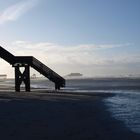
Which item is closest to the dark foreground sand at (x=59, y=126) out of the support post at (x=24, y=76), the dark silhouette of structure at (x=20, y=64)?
the dark silhouette of structure at (x=20, y=64)

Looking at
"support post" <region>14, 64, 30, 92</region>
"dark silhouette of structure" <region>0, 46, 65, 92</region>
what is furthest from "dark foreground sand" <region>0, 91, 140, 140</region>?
"support post" <region>14, 64, 30, 92</region>

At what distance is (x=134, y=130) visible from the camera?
1239 centimetres

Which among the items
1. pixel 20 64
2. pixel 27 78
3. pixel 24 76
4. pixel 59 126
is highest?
pixel 20 64

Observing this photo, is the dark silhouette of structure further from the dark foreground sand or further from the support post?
the dark foreground sand

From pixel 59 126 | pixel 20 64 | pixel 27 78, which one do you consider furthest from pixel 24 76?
pixel 59 126

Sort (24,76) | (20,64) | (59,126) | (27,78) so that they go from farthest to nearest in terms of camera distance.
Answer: (24,76) < (27,78) < (20,64) < (59,126)

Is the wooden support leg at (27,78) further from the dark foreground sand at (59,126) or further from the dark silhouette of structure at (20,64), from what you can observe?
the dark foreground sand at (59,126)

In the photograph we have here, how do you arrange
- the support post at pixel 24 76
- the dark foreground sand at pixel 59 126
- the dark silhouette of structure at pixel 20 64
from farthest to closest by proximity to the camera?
the support post at pixel 24 76
the dark silhouette of structure at pixel 20 64
the dark foreground sand at pixel 59 126

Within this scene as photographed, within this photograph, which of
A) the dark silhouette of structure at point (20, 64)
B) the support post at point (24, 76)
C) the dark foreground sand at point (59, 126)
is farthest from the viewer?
the support post at point (24, 76)

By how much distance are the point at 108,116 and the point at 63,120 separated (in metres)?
2.48

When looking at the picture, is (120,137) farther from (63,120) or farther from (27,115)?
(27,115)

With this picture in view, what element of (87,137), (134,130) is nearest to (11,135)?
(87,137)

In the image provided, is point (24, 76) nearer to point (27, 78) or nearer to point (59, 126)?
point (27, 78)

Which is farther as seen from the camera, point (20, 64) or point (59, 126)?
point (20, 64)
